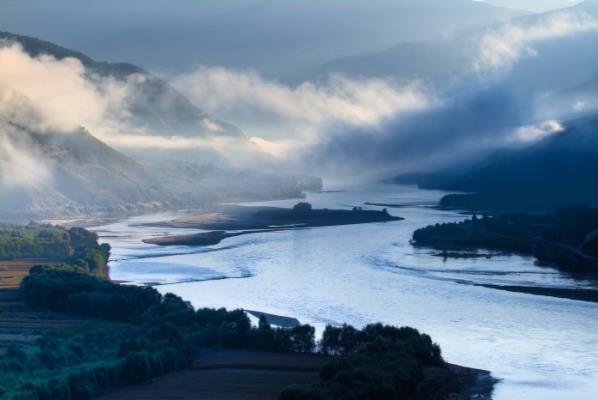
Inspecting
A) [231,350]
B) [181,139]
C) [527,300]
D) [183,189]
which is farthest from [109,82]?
[231,350]

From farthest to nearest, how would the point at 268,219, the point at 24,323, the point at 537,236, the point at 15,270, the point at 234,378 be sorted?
the point at 268,219 < the point at 537,236 < the point at 15,270 < the point at 24,323 < the point at 234,378

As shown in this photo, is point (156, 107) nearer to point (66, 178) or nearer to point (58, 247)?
point (66, 178)

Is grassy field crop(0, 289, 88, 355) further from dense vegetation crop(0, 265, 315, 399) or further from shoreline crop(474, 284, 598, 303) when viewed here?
shoreline crop(474, 284, 598, 303)

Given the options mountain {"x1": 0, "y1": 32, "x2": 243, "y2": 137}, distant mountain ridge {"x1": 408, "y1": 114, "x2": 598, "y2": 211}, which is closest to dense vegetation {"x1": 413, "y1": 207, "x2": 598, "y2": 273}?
distant mountain ridge {"x1": 408, "y1": 114, "x2": 598, "y2": 211}

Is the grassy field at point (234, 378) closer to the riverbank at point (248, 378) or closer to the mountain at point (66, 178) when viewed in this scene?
the riverbank at point (248, 378)

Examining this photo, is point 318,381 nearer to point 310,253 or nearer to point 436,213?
point 310,253

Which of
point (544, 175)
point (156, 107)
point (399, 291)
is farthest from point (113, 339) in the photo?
point (156, 107)

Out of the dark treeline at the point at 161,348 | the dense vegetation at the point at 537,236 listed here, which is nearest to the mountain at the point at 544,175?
the dense vegetation at the point at 537,236
